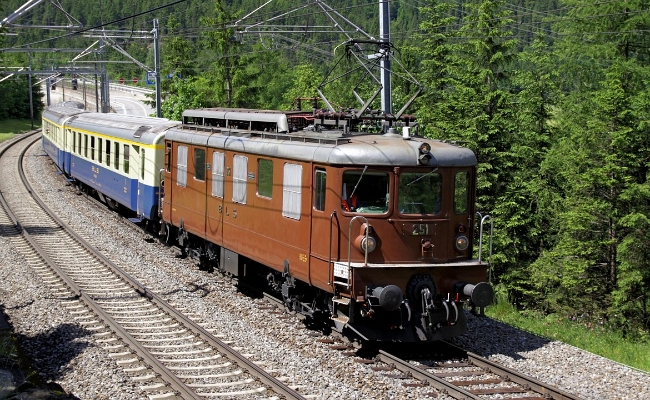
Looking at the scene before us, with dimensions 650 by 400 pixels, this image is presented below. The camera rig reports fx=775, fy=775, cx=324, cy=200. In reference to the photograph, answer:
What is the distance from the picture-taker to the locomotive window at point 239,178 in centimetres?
1337

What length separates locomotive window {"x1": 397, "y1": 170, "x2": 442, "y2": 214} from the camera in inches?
425

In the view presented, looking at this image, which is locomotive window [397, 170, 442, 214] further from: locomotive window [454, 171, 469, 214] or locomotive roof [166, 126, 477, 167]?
locomotive window [454, 171, 469, 214]

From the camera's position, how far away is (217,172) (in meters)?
14.6

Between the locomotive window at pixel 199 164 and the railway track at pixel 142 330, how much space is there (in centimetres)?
243

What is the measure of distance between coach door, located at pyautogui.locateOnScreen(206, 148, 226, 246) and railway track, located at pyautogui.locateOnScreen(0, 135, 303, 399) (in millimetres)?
1720

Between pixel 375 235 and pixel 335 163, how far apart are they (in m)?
1.13

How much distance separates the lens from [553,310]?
21359 mm

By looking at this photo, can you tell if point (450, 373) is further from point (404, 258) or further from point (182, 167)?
point (182, 167)

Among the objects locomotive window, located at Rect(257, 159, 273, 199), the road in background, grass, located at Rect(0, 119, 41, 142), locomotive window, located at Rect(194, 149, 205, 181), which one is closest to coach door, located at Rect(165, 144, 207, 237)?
locomotive window, located at Rect(194, 149, 205, 181)

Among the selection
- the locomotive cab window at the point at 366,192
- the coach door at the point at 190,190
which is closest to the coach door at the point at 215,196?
the coach door at the point at 190,190

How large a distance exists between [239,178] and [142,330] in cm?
320

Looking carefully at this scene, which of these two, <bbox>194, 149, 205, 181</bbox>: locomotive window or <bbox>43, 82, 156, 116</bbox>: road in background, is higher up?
<bbox>194, 149, 205, 181</bbox>: locomotive window

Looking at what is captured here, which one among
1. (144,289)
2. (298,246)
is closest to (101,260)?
(144,289)

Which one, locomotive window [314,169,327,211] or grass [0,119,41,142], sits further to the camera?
grass [0,119,41,142]
